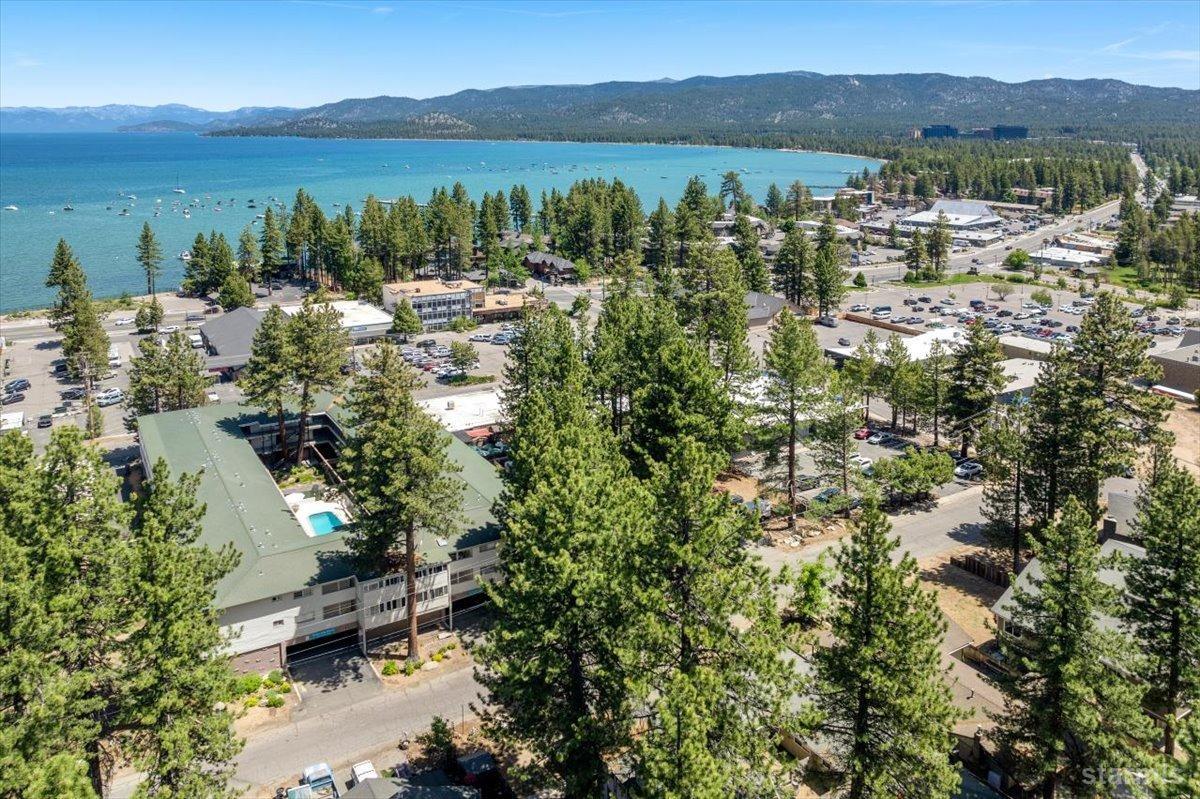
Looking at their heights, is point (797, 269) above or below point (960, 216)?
below

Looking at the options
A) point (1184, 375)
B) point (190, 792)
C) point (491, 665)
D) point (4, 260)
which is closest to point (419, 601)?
point (491, 665)

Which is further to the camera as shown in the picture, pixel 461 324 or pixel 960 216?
pixel 960 216

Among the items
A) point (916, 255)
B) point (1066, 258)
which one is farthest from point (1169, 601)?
point (1066, 258)

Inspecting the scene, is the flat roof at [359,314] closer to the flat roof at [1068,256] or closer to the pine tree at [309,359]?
the pine tree at [309,359]

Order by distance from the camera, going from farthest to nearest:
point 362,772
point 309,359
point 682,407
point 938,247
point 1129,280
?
point 938,247 → point 1129,280 → point 309,359 → point 682,407 → point 362,772

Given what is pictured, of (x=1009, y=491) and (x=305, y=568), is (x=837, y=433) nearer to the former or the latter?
(x=1009, y=491)

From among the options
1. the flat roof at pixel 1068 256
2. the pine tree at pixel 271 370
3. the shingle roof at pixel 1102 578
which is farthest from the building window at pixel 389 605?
the flat roof at pixel 1068 256
